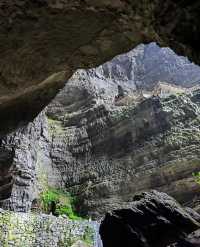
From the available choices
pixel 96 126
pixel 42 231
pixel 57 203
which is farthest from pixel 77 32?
pixel 96 126

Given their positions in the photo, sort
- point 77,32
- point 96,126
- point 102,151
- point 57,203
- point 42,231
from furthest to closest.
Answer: point 96,126 → point 102,151 → point 57,203 → point 42,231 → point 77,32

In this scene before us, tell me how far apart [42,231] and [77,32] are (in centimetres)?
1319

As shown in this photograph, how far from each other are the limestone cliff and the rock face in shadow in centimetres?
1451

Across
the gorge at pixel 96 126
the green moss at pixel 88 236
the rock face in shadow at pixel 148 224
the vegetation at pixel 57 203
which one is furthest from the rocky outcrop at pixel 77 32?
the vegetation at pixel 57 203

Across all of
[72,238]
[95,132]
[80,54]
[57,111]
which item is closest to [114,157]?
[95,132]

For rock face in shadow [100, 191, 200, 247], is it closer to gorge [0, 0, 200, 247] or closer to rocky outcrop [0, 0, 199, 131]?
gorge [0, 0, 200, 247]

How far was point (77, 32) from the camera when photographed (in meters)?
8.79

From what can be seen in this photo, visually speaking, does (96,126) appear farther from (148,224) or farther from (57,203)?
(148,224)

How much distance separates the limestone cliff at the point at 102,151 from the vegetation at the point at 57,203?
638mm

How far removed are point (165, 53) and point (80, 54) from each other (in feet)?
162

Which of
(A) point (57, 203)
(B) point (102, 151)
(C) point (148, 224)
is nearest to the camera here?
(C) point (148, 224)

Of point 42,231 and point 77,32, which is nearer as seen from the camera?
point 77,32

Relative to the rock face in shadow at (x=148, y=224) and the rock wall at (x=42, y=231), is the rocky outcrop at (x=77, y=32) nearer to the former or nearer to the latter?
the rock face in shadow at (x=148, y=224)

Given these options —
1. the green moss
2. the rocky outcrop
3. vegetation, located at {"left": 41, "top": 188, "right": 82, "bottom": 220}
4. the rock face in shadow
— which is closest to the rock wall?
the green moss
